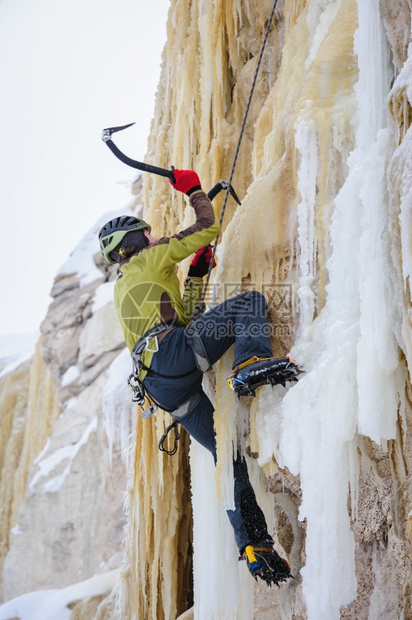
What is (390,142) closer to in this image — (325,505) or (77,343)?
(325,505)

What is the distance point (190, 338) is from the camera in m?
3.09

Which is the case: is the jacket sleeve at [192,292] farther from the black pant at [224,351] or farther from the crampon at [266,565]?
the crampon at [266,565]

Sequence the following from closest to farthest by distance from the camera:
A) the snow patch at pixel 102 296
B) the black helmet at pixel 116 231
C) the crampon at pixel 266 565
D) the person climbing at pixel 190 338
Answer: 1. the crampon at pixel 266 565
2. the person climbing at pixel 190 338
3. the black helmet at pixel 116 231
4. the snow patch at pixel 102 296

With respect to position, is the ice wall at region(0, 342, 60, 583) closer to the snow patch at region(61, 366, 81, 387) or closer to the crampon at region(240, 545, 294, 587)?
the snow patch at region(61, 366, 81, 387)

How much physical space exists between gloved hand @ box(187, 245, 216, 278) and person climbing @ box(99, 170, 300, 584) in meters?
0.34

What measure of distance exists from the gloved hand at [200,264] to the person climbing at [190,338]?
344 millimetres

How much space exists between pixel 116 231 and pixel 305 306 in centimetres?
110

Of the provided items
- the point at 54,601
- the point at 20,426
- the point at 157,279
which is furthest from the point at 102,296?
the point at 157,279

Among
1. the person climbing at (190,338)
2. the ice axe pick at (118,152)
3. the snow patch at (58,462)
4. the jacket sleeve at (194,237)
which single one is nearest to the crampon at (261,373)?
the person climbing at (190,338)

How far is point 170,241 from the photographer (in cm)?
328

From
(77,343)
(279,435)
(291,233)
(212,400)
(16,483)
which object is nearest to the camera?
(279,435)

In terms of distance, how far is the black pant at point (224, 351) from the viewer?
115 inches

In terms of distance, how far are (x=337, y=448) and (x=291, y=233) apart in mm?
1132

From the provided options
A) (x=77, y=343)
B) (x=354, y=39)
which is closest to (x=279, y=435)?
(x=354, y=39)
